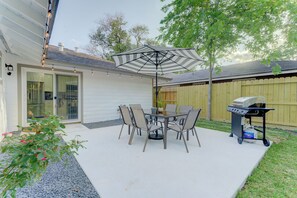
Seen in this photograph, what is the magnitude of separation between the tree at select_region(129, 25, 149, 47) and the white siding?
11.4 m

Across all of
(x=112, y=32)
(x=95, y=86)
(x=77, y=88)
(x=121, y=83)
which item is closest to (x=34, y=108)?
(x=77, y=88)

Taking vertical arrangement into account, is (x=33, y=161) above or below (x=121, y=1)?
below

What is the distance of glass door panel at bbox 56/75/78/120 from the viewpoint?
21.4 feet

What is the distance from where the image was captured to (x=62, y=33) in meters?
13.1

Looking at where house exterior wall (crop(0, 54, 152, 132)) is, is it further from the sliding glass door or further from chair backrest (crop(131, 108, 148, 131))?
chair backrest (crop(131, 108, 148, 131))

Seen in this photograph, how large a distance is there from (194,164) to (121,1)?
1235cm

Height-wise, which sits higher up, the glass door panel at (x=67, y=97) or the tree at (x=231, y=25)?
the tree at (x=231, y=25)

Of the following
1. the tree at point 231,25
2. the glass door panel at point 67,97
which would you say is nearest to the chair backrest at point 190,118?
the tree at point 231,25

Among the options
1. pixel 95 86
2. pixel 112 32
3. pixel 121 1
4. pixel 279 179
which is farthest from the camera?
pixel 112 32

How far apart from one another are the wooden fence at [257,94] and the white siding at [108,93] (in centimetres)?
302

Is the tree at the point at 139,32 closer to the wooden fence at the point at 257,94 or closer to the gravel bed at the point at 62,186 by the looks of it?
the wooden fence at the point at 257,94

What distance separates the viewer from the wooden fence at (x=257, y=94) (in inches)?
237

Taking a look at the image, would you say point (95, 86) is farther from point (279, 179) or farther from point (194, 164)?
point (279, 179)

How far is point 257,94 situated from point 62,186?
8.12 meters
